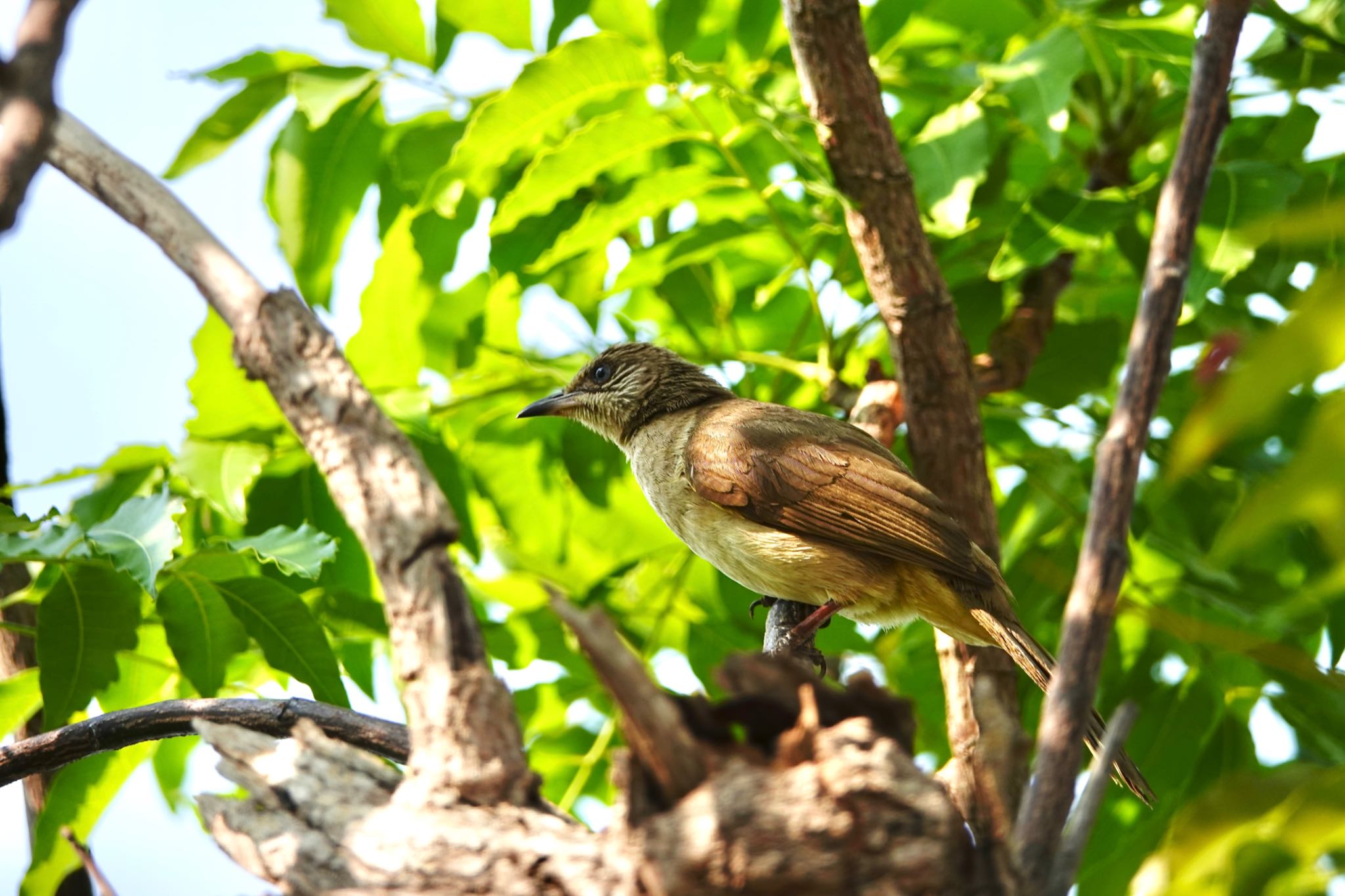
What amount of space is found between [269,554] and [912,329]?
7.47 ft

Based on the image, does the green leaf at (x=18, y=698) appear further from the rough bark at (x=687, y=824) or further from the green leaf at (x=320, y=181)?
the green leaf at (x=320, y=181)

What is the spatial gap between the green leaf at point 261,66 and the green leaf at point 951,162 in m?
2.28

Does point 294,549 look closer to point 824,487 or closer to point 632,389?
point 824,487

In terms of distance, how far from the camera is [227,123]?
A: 4.65 m

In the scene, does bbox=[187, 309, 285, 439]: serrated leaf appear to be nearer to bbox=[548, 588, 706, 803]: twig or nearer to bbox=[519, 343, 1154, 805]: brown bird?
bbox=[519, 343, 1154, 805]: brown bird

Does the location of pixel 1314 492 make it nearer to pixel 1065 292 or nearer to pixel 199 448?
pixel 199 448

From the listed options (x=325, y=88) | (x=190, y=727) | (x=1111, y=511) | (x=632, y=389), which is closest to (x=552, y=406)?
(x=632, y=389)

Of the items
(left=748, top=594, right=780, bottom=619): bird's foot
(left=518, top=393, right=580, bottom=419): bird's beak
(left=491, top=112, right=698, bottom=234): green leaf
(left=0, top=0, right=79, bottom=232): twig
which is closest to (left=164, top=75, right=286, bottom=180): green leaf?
(left=491, top=112, right=698, bottom=234): green leaf

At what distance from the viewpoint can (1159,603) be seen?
455cm

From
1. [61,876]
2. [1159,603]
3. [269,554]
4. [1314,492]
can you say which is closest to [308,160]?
[269,554]

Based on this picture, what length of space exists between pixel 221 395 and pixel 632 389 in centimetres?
198

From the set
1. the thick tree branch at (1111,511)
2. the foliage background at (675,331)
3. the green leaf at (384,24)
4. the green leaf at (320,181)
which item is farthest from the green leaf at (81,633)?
the thick tree branch at (1111,511)

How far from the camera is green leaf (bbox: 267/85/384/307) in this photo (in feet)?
15.2

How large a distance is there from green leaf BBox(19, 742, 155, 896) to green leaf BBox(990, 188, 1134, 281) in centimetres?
303
